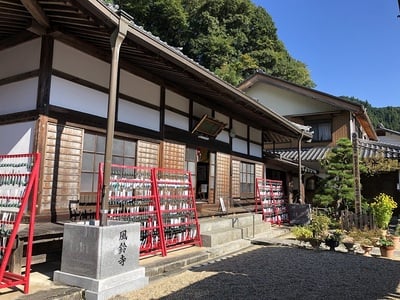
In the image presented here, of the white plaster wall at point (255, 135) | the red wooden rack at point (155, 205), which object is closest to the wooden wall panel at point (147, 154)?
the red wooden rack at point (155, 205)

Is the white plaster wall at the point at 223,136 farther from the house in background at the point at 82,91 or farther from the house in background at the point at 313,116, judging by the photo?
the house in background at the point at 313,116

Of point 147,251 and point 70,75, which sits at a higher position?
→ point 70,75

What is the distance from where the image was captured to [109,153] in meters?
5.23

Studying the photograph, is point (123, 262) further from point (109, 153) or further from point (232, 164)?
point (232, 164)

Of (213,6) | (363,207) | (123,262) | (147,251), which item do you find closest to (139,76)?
(147,251)

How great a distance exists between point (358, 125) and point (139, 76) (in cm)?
1779

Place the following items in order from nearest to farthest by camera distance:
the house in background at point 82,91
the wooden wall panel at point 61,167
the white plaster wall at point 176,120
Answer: the house in background at point 82,91 → the wooden wall panel at point 61,167 → the white plaster wall at point 176,120

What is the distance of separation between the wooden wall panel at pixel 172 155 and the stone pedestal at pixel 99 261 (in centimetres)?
368

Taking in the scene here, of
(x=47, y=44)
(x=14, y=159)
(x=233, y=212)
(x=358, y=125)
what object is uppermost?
(x=358, y=125)

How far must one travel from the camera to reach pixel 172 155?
9.13 meters

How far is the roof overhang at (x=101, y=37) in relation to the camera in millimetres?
5363

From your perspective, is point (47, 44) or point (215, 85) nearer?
point (47, 44)

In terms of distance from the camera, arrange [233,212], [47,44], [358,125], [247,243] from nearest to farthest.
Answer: [47,44] < [247,243] < [233,212] < [358,125]

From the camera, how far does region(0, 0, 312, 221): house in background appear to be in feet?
19.3
